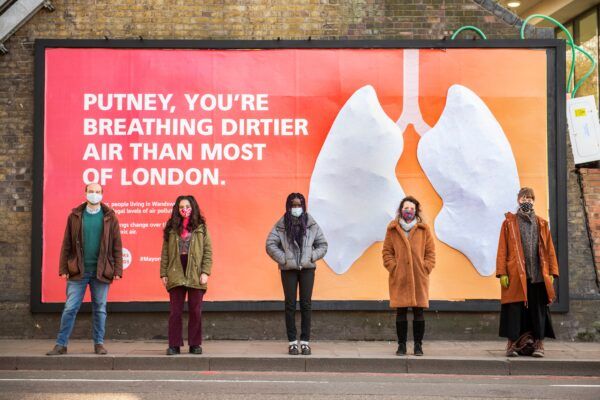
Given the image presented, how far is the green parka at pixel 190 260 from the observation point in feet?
33.9

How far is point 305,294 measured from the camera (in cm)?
1051

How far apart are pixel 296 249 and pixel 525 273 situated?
105 inches

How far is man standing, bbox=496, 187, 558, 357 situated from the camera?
10242mm

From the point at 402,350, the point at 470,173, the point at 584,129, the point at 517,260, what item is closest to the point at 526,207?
the point at 517,260

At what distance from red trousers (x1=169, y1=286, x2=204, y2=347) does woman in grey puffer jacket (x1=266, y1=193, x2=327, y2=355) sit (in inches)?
40.2

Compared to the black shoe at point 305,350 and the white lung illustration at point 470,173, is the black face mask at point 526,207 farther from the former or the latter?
the black shoe at point 305,350

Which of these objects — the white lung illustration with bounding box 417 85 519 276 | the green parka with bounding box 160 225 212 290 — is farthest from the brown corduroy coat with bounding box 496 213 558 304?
the green parka with bounding box 160 225 212 290

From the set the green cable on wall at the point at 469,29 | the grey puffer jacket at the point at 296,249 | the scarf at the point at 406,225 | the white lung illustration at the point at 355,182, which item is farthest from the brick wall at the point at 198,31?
the scarf at the point at 406,225

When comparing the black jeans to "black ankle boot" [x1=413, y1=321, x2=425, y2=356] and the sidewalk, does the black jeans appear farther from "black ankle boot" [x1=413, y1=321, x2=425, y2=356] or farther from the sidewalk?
"black ankle boot" [x1=413, y1=321, x2=425, y2=356]

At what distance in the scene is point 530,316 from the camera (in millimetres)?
10406

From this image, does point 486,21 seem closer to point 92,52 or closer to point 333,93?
point 333,93

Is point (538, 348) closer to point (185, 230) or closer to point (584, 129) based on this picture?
point (584, 129)

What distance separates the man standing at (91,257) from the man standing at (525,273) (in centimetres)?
456

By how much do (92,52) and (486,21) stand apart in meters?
5.50
